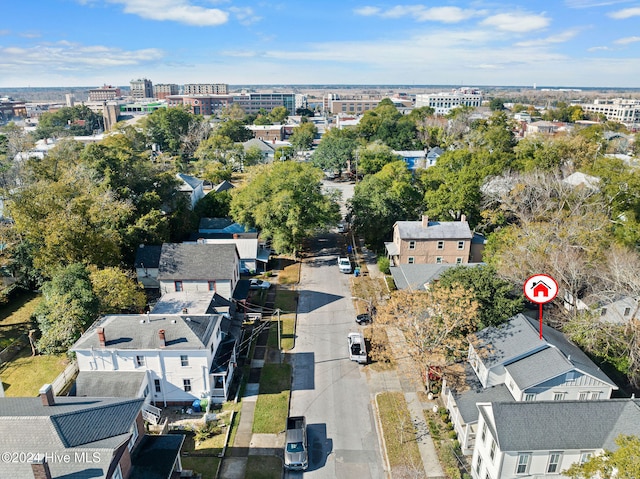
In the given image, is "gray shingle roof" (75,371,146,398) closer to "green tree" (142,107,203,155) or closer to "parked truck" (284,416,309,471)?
"parked truck" (284,416,309,471)

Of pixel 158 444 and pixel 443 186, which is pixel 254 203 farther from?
pixel 158 444

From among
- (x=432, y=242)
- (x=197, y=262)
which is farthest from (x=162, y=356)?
(x=432, y=242)

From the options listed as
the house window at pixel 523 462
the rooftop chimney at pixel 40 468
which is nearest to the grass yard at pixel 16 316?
the rooftop chimney at pixel 40 468

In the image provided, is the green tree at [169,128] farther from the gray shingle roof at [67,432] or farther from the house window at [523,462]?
the house window at [523,462]

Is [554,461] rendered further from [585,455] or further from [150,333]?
[150,333]

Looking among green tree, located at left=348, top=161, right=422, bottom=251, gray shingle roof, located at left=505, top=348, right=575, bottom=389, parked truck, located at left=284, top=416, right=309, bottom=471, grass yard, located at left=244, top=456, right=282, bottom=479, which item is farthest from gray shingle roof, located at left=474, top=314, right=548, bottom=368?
green tree, located at left=348, top=161, right=422, bottom=251
